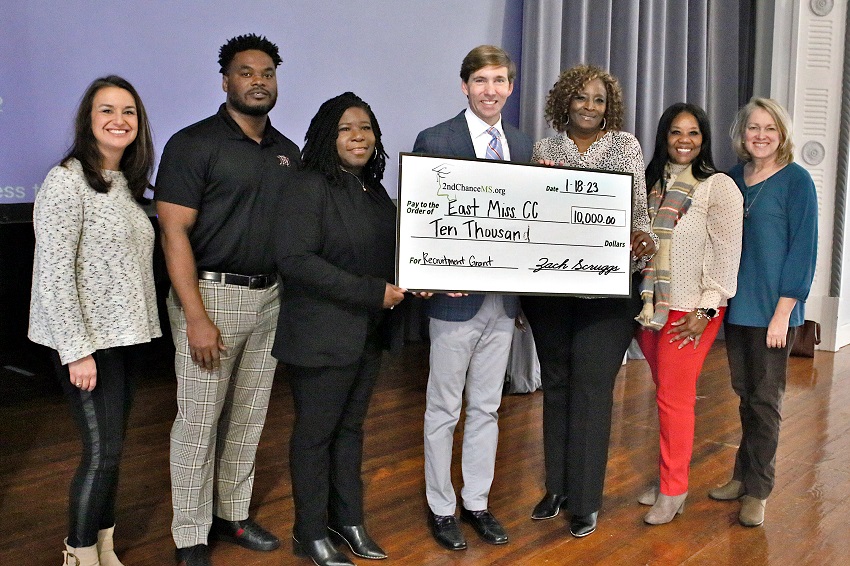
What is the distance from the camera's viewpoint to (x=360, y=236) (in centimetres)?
212

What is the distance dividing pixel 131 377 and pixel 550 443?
48.5 inches

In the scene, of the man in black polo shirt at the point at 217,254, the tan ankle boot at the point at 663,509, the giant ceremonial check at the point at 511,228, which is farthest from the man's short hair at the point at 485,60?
the tan ankle boot at the point at 663,509

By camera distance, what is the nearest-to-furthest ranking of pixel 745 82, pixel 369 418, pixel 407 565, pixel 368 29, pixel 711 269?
pixel 407 565 < pixel 711 269 < pixel 369 418 < pixel 368 29 < pixel 745 82

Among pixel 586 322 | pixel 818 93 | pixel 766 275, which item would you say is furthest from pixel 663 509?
pixel 818 93

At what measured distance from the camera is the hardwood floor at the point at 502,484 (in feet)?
7.89

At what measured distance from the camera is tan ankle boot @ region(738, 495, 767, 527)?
260 centimetres

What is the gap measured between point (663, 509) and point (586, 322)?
2.16ft

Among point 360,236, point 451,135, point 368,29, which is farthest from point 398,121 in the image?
point 360,236

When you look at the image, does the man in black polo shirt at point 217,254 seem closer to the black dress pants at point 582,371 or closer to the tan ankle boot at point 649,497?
the black dress pants at point 582,371

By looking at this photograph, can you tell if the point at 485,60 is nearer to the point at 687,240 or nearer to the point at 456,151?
the point at 456,151

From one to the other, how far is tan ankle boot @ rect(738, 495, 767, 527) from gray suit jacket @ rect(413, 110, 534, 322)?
973 mm

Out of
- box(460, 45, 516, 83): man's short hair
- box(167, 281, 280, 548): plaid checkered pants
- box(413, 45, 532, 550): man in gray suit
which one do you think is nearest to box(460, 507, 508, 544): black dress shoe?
box(413, 45, 532, 550): man in gray suit

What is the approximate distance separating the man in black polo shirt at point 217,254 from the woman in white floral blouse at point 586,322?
2.50 feet

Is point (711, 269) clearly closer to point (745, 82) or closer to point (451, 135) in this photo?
point (451, 135)
